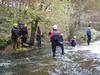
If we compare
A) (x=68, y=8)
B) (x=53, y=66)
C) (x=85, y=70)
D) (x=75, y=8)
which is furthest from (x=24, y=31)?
(x=75, y=8)

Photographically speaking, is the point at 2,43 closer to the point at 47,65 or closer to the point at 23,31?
the point at 23,31

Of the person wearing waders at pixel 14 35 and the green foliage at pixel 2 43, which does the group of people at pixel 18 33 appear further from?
the green foliage at pixel 2 43

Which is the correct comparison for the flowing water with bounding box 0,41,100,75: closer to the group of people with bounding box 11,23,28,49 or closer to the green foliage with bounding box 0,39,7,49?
the group of people with bounding box 11,23,28,49

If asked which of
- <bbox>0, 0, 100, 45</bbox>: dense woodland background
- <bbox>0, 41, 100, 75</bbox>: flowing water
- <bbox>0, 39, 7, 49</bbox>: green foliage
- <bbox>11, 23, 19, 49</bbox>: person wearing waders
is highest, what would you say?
<bbox>0, 0, 100, 45</bbox>: dense woodland background

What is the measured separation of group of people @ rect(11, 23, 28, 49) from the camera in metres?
23.4

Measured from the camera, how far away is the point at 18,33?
2395 centimetres

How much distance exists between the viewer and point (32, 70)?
16.7 m

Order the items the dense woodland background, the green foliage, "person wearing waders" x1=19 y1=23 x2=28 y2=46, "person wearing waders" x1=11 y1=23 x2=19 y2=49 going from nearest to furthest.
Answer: "person wearing waders" x1=11 y1=23 x2=19 y2=49, "person wearing waders" x1=19 y1=23 x2=28 y2=46, the green foliage, the dense woodland background

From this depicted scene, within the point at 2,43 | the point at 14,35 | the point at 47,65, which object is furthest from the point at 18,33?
the point at 47,65

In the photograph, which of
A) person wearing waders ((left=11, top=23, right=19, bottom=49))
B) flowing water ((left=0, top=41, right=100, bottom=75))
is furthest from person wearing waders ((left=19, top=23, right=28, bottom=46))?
flowing water ((left=0, top=41, right=100, bottom=75))

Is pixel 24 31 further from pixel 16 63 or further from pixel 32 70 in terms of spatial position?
pixel 32 70

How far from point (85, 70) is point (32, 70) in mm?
2559

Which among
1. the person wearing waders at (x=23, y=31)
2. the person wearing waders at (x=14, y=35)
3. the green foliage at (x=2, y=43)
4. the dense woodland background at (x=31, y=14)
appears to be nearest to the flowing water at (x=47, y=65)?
the person wearing waders at (x=14, y=35)

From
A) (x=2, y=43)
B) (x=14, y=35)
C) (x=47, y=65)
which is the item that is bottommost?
(x=47, y=65)
